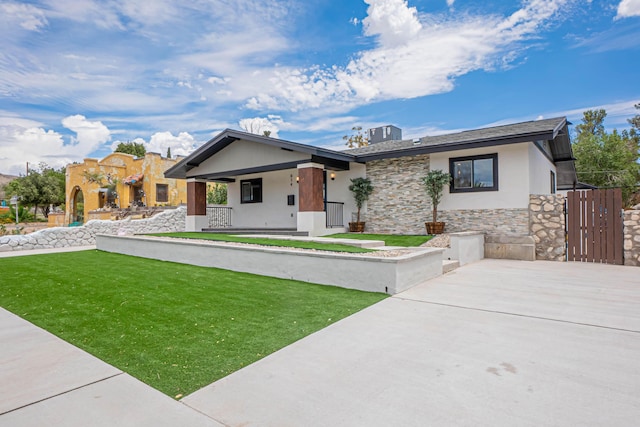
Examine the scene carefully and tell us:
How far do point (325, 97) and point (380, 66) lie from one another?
564 centimetres

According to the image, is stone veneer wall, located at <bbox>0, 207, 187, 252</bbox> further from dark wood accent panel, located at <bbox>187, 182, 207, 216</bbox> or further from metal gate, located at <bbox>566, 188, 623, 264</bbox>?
metal gate, located at <bbox>566, 188, 623, 264</bbox>

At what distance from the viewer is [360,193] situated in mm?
12227

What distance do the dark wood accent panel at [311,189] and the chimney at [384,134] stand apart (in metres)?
6.15

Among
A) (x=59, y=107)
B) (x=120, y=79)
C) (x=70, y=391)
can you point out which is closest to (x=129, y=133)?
(x=59, y=107)

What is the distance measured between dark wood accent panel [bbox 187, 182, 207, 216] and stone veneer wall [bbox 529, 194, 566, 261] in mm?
12793

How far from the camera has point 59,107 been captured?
76.4ft

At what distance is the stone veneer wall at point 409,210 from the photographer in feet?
Answer: 32.3

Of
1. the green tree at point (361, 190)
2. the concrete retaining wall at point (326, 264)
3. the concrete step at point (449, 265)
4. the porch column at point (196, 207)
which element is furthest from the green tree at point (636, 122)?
the porch column at point (196, 207)

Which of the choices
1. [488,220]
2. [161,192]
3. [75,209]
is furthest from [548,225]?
[75,209]

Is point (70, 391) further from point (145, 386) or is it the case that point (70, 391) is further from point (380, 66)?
point (380, 66)

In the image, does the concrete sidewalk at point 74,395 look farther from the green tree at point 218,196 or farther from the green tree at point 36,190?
the green tree at point 36,190

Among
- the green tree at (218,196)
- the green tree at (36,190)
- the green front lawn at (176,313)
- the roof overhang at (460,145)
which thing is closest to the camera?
the green front lawn at (176,313)

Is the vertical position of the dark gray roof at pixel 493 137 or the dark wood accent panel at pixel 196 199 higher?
the dark gray roof at pixel 493 137

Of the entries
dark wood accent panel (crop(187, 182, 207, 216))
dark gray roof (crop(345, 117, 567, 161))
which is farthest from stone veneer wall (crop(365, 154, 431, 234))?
dark wood accent panel (crop(187, 182, 207, 216))
